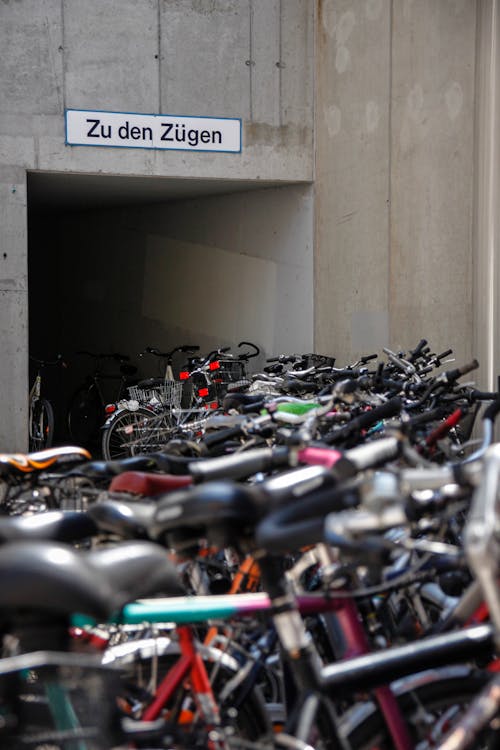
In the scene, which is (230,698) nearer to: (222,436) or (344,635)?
(344,635)

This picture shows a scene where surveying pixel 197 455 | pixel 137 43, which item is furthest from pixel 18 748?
pixel 137 43

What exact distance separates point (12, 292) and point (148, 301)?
4.67 metres

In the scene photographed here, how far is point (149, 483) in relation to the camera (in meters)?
2.79

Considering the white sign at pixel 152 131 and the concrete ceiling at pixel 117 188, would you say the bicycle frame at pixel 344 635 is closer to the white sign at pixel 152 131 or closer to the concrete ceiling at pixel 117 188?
the white sign at pixel 152 131

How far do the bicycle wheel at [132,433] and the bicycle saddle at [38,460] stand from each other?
548 centimetres

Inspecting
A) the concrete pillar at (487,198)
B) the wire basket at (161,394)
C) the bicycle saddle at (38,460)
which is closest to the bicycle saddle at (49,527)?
the bicycle saddle at (38,460)

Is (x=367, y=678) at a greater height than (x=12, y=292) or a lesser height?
lesser

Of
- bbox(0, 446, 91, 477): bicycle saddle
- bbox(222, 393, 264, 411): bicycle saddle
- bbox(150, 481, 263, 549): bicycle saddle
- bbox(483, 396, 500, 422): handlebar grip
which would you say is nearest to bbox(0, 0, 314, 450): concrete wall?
bbox(222, 393, 264, 411): bicycle saddle

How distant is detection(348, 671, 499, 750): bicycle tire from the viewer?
2020 millimetres

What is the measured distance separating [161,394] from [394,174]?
3078 mm

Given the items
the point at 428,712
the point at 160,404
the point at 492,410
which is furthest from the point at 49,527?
the point at 160,404

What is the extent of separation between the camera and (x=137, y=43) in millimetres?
10297

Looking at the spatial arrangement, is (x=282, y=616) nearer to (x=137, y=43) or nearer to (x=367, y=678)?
(x=367, y=678)

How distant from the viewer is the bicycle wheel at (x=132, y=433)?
933cm
